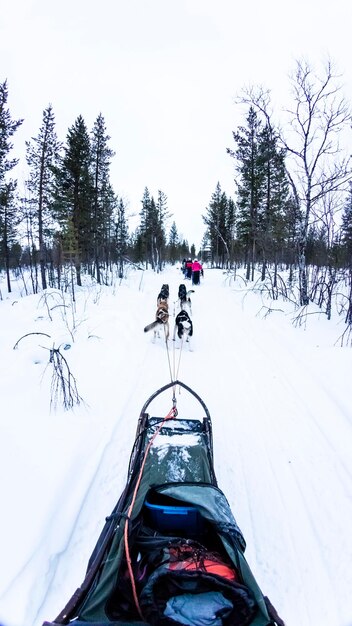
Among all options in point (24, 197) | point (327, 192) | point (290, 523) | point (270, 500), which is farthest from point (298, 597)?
point (24, 197)

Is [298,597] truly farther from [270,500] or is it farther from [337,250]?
[337,250]

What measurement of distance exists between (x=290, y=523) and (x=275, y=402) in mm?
2066

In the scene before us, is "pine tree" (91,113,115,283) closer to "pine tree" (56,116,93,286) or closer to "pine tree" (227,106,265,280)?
"pine tree" (56,116,93,286)

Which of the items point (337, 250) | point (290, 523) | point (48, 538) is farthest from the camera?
point (337, 250)

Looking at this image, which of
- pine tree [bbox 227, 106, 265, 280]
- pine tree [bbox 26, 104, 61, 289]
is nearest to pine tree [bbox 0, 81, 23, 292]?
pine tree [bbox 26, 104, 61, 289]

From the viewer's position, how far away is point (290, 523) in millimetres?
2611

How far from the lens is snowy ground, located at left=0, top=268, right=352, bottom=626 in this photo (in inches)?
84.8

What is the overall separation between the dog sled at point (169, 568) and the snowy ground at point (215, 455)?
77 cm

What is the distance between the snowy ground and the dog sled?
768 mm

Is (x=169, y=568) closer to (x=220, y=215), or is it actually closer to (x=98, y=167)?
(x=98, y=167)

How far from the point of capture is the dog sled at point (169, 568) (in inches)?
54.2

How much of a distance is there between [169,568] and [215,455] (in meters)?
2.01

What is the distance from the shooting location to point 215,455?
344 cm

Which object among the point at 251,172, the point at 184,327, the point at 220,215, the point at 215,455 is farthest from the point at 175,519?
the point at 220,215
